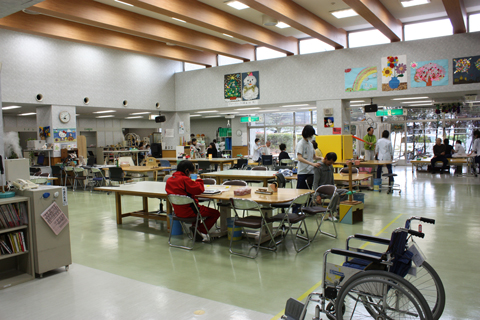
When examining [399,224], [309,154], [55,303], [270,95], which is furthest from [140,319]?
[270,95]

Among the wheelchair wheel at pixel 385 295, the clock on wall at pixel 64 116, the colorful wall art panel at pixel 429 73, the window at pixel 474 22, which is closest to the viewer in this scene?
the wheelchair wheel at pixel 385 295

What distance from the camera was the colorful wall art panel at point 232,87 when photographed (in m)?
13.4

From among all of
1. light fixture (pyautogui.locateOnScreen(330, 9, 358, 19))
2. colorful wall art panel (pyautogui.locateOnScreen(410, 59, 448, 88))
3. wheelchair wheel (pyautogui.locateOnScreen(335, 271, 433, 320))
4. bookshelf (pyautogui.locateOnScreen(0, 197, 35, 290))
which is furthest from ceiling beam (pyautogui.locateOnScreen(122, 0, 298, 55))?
wheelchair wheel (pyautogui.locateOnScreen(335, 271, 433, 320))

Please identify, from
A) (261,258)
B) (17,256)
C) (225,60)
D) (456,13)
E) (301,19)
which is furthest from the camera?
(225,60)

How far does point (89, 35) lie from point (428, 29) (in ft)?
31.8

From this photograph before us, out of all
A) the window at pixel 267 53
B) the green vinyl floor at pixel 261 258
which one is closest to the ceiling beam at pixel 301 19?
the window at pixel 267 53

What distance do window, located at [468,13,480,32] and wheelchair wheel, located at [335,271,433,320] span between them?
9984 millimetres

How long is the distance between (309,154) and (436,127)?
13222 millimetres

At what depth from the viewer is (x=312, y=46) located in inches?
483

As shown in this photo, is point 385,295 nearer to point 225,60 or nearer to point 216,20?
point 216,20

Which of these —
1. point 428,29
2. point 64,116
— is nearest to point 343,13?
point 428,29

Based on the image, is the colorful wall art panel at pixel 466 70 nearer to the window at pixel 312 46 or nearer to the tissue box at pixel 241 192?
the window at pixel 312 46

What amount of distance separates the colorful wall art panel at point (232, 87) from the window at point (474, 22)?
7209mm

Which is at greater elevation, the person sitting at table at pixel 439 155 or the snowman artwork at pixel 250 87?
the snowman artwork at pixel 250 87
